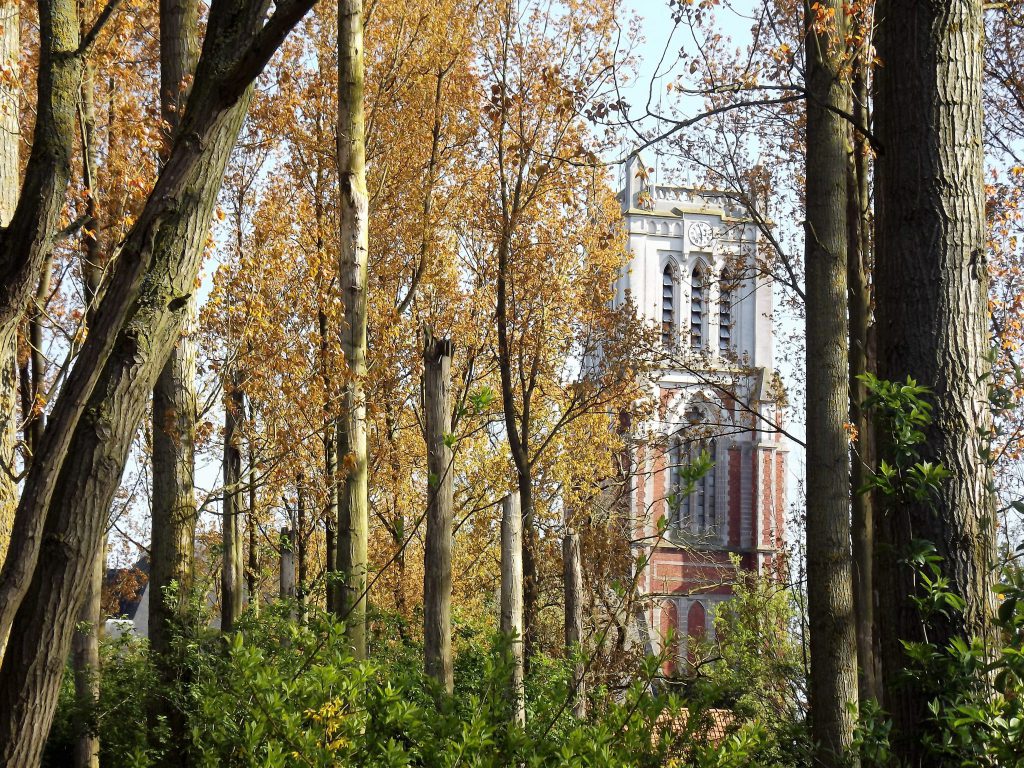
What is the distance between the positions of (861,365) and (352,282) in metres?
5.35

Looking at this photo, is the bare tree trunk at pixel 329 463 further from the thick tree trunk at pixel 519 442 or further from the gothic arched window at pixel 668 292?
the gothic arched window at pixel 668 292

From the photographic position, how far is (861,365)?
10.9m

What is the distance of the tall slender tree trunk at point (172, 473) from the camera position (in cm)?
817

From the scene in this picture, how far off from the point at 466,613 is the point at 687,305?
2971cm

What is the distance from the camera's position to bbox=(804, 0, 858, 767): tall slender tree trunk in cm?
747

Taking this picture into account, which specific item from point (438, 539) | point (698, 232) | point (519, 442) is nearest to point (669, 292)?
point (698, 232)

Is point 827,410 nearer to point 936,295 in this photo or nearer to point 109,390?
point 936,295

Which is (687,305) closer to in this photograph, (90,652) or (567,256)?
(567,256)

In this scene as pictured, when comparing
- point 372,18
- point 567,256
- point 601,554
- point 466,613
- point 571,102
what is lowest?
point 466,613

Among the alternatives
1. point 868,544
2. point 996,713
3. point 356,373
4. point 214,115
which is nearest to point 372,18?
point 356,373

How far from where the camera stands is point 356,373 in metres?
9.02

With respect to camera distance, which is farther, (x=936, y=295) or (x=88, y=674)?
(x=88, y=674)

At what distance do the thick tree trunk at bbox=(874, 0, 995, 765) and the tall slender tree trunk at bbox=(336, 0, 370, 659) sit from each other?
5324 mm

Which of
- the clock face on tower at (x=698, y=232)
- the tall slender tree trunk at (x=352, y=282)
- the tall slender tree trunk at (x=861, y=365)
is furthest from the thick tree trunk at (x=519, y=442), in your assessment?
the clock face on tower at (x=698, y=232)
